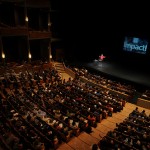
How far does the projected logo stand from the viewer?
23.6 m

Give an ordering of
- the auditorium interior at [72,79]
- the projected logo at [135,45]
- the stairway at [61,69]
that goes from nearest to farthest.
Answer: the auditorium interior at [72,79] → the stairway at [61,69] → the projected logo at [135,45]

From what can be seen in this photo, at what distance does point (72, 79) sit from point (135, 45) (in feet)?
30.2

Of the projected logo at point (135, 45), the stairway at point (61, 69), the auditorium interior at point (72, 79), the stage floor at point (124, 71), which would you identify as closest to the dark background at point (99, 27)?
the auditorium interior at point (72, 79)

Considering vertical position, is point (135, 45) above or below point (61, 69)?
above

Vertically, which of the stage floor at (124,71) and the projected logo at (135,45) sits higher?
the projected logo at (135,45)

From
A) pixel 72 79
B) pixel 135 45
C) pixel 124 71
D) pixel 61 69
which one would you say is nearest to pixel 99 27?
pixel 135 45

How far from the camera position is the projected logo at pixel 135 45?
930 inches

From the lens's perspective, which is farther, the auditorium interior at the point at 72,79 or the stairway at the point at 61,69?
the stairway at the point at 61,69

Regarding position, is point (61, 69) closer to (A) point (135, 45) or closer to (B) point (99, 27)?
(B) point (99, 27)

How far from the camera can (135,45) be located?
80.2 feet

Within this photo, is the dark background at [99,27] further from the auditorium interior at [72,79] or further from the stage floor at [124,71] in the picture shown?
the stage floor at [124,71]

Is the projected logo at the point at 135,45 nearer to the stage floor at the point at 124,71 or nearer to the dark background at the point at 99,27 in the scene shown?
the dark background at the point at 99,27

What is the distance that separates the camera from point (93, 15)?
27141mm

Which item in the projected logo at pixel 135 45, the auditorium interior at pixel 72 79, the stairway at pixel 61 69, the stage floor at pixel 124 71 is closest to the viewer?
the auditorium interior at pixel 72 79
